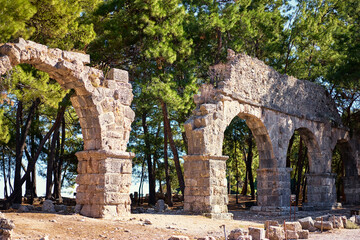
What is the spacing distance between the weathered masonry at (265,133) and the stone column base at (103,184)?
2873 millimetres

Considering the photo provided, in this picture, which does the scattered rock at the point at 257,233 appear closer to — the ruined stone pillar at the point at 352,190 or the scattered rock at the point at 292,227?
the scattered rock at the point at 292,227

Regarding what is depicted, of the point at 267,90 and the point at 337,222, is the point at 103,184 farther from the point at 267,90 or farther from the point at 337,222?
the point at 267,90

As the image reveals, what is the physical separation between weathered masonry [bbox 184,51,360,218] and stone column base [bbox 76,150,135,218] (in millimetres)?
2873

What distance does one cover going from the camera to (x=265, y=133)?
15.6 meters

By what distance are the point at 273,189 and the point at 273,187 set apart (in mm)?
71

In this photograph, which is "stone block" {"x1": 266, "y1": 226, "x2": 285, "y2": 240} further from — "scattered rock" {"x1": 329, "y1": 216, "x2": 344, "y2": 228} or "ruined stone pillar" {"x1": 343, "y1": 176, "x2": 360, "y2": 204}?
"ruined stone pillar" {"x1": 343, "y1": 176, "x2": 360, "y2": 204}

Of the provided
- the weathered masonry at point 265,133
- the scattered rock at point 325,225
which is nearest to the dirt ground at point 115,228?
the scattered rock at point 325,225

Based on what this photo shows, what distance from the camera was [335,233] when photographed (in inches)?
405

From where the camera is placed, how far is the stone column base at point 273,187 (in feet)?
50.9

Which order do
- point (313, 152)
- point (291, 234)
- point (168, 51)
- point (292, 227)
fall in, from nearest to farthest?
1. point (291, 234)
2. point (292, 227)
3. point (168, 51)
4. point (313, 152)

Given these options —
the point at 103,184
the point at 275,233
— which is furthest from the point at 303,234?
the point at 103,184

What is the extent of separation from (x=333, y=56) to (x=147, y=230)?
44.7 ft

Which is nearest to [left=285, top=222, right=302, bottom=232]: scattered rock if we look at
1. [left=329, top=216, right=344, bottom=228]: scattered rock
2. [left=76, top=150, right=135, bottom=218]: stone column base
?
[left=329, top=216, right=344, bottom=228]: scattered rock

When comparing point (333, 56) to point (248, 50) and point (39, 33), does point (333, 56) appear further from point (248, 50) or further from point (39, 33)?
point (39, 33)
